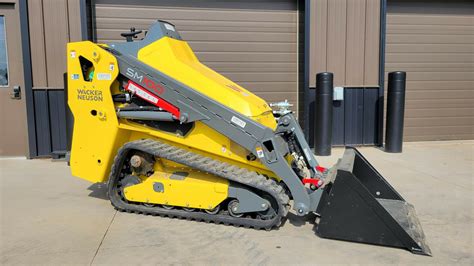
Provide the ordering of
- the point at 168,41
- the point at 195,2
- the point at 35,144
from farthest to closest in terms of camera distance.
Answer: the point at 195,2, the point at 35,144, the point at 168,41

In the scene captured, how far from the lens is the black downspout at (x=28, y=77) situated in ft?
23.1

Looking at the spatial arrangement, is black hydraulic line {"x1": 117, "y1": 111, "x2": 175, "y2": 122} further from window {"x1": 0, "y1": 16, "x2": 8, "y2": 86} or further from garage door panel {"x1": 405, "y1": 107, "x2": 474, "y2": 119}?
garage door panel {"x1": 405, "y1": 107, "x2": 474, "y2": 119}

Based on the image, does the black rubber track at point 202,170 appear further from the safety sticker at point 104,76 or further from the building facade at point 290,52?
the building facade at point 290,52

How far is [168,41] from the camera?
4539 millimetres

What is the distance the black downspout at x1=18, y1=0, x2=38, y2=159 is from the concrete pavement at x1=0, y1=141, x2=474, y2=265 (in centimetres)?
193

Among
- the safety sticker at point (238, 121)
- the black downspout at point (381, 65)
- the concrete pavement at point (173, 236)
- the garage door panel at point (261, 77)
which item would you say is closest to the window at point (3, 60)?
the concrete pavement at point (173, 236)

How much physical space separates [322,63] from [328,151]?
180 cm

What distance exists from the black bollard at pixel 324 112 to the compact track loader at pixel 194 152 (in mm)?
3171

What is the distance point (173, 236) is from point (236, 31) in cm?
532

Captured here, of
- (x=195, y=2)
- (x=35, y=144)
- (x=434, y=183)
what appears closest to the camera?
(x=434, y=183)

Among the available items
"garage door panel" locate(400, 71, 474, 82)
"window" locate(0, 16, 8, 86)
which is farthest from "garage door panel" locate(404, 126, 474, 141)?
"window" locate(0, 16, 8, 86)

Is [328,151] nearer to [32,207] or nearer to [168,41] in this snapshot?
[168,41]

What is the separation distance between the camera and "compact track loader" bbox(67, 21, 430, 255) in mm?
3814

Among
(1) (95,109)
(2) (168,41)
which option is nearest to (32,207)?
(1) (95,109)
